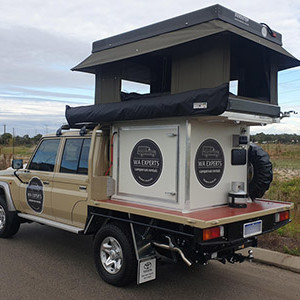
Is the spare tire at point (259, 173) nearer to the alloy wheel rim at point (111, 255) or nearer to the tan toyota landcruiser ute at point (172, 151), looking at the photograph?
the tan toyota landcruiser ute at point (172, 151)

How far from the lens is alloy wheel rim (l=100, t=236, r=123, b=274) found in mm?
4539

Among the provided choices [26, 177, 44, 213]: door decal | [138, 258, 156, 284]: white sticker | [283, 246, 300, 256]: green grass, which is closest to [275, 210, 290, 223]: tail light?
[283, 246, 300, 256]: green grass

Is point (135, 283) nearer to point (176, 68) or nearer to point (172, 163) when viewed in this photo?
point (172, 163)

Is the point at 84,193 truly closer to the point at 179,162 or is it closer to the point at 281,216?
the point at 179,162

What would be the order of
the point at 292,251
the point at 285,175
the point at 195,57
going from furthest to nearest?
the point at 285,175
the point at 292,251
the point at 195,57

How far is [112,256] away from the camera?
15.2ft

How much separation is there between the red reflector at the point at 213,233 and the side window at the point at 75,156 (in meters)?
2.26

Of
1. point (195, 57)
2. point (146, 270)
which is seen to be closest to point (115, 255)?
point (146, 270)

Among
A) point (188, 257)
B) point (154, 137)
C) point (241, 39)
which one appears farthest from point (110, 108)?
point (188, 257)

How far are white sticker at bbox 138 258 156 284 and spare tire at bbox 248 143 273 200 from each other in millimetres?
1892

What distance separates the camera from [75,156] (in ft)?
18.5

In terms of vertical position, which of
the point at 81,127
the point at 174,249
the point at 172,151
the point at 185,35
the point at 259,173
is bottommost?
the point at 174,249

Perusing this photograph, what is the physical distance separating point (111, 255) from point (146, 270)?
1.88 feet

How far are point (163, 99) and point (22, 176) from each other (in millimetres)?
3439
